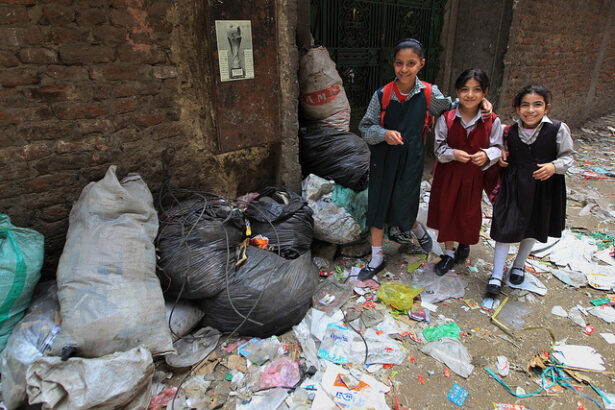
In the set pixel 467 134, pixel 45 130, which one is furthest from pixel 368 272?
pixel 45 130

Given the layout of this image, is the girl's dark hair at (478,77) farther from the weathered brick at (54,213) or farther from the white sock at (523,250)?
the weathered brick at (54,213)

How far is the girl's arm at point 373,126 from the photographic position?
8.11 feet

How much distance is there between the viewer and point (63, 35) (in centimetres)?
203

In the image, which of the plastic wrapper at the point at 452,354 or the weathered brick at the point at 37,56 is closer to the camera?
the weathered brick at the point at 37,56

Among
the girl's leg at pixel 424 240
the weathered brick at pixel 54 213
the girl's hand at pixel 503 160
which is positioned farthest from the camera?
the girl's leg at pixel 424 240

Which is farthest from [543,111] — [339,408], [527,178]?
[339,408]

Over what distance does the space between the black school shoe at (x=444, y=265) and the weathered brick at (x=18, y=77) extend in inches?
111

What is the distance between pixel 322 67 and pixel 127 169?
172 cm

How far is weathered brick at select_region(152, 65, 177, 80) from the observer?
238cm

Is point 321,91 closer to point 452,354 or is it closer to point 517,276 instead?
point 517,276

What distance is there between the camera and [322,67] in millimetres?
3119

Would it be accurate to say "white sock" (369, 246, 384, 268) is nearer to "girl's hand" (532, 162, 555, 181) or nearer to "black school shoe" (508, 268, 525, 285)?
"black school shoe" (508, 268, 525, 285)

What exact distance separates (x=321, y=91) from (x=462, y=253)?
1763 mm

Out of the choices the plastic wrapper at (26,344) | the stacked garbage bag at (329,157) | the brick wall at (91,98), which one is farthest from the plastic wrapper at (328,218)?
the plastic wrapper at (26,344)
